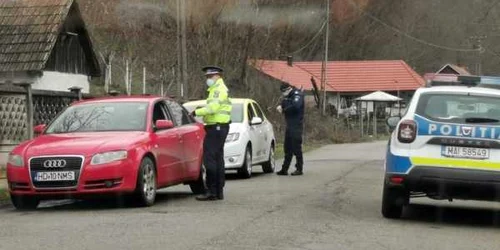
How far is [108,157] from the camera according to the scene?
10.1 metres

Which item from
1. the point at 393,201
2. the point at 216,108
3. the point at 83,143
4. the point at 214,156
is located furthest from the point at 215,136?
the point at 393,201

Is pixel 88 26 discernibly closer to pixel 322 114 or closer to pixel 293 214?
pixel 322 114

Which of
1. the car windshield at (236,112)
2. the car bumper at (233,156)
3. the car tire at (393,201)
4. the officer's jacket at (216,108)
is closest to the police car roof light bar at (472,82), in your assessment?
the car tire at (393,201)

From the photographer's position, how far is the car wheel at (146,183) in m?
10.4

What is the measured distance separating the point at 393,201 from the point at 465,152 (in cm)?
105

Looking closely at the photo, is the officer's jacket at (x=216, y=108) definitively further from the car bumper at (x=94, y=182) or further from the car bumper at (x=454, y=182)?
the car bumper at (x=454, y=182)

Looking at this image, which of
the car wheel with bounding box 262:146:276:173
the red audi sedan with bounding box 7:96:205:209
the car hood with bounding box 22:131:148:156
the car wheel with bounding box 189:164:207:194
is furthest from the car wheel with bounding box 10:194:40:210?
the car wheel with bounding box 262:146:276:173

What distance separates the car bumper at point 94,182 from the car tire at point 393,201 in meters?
3.01

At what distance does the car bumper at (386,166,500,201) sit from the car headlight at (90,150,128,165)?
321 centimetres

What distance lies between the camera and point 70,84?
3606 cm

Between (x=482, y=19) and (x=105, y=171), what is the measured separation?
58.2 ft

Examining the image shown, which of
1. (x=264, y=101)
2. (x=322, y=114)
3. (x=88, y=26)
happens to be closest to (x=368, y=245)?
(x=264, y=101)

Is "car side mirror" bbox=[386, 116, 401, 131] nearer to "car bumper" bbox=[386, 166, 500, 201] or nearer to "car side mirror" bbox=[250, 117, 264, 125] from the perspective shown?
"car bumper" bbox=[386, 166, 500, 201]

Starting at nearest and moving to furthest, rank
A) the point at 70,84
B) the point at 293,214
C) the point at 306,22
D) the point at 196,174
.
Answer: the point at 293,214, the point at 196,174, the point at 70,84, the point at 306,22
